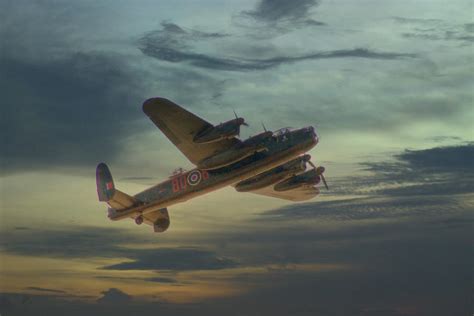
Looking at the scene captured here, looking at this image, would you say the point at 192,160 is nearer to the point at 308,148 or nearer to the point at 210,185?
the point at 210,185

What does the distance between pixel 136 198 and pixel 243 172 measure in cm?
786

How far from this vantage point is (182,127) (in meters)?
32.9

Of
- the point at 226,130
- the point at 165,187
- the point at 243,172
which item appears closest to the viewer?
the point at 226,130

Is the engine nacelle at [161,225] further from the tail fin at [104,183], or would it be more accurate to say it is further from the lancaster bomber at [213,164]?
the tail fin at [104,183]

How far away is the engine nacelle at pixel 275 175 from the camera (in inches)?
1453

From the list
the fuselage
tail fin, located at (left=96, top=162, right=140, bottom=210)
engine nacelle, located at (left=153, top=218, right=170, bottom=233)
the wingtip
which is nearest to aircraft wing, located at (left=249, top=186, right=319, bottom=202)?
the fuselage

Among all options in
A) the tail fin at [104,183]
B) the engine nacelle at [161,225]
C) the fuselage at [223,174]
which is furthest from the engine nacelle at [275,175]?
the tail fin at [104,183]

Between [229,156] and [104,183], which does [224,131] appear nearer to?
[229,156]

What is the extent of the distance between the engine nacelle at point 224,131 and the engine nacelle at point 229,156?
4.85 feet

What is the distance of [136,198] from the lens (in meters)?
36.9

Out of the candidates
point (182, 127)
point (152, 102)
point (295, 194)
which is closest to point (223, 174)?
point (182, 127)

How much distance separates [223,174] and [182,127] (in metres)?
4.18

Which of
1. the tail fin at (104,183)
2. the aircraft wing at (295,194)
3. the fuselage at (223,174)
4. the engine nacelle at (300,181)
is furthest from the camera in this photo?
the aircraft wing at (295,194)

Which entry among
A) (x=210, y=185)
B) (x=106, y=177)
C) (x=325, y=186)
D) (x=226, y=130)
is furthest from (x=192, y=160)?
(x=325, y=186)
